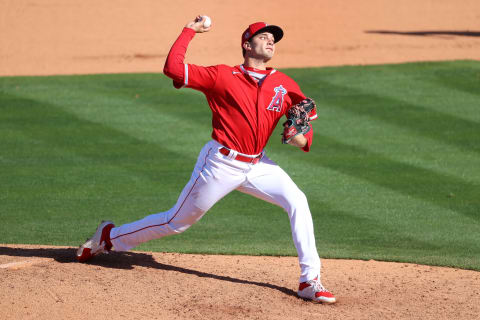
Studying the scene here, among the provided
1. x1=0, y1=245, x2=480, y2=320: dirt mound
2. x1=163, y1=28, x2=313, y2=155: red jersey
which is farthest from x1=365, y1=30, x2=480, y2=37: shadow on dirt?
x1=163, y1=28, x2=313, y2=155: red jersey

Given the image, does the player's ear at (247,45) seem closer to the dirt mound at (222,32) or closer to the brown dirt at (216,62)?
the brown dirt at (216,62)

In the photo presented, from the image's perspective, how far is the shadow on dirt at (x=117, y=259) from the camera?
240 inches

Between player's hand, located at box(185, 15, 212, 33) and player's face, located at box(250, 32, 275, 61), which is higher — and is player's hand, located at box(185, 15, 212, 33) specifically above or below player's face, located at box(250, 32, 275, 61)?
above

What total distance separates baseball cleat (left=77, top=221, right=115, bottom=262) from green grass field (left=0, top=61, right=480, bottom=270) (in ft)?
3.65

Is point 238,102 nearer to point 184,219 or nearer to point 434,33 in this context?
point 184,219

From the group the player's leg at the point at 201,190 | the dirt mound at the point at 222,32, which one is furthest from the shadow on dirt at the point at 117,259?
the dirt mound at the point at 222,32

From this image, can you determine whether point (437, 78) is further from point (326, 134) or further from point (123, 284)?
point (123, 284)

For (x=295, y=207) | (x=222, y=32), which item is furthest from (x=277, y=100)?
(x=222, y=32)

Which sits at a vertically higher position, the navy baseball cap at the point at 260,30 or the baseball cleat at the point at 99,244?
the navy baseball cap at the point at 260,30

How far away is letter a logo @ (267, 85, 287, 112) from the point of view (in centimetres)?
560

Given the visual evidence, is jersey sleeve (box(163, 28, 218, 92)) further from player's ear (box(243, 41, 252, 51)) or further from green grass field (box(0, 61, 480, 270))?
green grass field (box(0, 61, 480, 270))

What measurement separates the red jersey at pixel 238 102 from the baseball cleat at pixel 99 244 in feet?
4.03

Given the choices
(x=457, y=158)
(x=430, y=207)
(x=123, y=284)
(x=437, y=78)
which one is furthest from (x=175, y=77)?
(x=437, y=78)

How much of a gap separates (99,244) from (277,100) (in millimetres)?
1797
